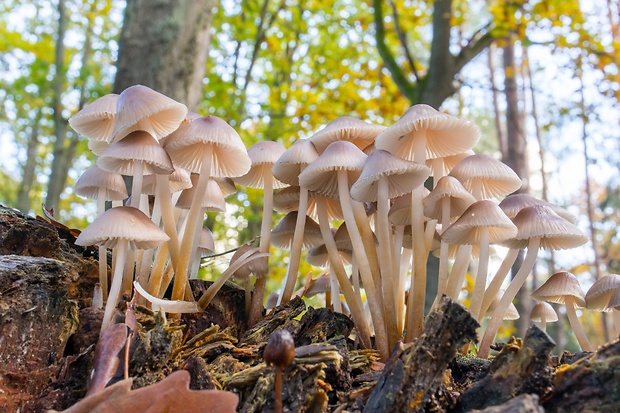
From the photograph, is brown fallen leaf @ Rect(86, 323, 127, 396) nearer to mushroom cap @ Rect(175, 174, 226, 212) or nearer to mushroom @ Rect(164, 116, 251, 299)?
mushroom @ Rect(164, 116, 251, 299)

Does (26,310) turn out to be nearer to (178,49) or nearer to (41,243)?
(41,243)

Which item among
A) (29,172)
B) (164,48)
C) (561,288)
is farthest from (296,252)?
(29,172)

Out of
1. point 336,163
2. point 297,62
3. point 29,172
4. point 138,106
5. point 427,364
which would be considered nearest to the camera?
point 427,364

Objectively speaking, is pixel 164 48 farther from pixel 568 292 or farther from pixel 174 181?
pixel 568 292

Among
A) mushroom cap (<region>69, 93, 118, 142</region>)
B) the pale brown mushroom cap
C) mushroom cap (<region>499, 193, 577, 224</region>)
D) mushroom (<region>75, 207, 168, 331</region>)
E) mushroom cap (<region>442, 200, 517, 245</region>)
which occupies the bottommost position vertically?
mushroom (<region>75, 207, 168, 331</region>)

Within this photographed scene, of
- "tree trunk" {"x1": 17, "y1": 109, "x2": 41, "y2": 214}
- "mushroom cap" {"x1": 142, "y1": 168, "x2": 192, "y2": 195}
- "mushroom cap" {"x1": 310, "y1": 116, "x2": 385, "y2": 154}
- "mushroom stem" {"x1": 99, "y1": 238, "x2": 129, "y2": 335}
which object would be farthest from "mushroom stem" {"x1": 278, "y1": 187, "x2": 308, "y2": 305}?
"tree trunk" {"x1": 17, "y1": 109, "x2": 41, "y2": 214}

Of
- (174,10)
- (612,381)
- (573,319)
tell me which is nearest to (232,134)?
(612,381)
